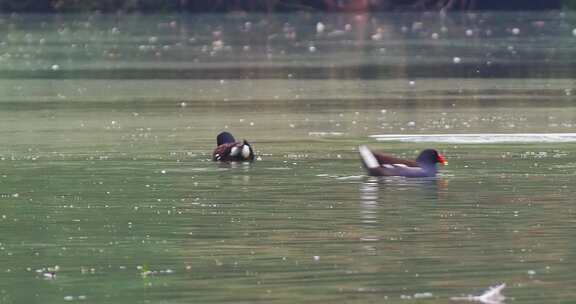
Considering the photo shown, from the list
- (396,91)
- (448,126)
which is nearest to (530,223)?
(448,126)

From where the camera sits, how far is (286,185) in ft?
46.1

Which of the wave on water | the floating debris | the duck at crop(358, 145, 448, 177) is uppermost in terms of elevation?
the floating debris

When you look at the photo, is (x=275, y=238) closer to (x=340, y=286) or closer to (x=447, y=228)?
(x=447, y=228)

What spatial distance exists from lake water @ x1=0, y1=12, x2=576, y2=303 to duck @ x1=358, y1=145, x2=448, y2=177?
0.17 meters

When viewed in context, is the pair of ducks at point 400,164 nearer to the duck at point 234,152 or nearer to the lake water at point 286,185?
the lake water at point 286,185

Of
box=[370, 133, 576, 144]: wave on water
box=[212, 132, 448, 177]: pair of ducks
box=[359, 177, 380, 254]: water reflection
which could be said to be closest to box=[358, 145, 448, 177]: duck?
box=[212, 132, 448, 177]: pair of ducks

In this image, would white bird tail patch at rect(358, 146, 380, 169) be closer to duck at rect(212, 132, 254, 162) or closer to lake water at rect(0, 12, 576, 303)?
lake water at rect(0, 12, 576, 303)

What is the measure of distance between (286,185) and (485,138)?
4.18 m

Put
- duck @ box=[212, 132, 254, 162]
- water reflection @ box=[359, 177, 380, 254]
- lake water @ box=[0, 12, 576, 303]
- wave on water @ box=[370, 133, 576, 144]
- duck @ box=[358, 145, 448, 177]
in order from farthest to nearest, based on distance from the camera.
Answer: wave on water @ box=[370, 133, 576, 144] → duck @ box=[212, 132, 254, 162] → duck @ box=[358, 145, 448, 177] → water reflection @ box=[359, 177, 380, 254] → lake water @ box=[0, 12, 576, 303]

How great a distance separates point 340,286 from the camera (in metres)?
9.30

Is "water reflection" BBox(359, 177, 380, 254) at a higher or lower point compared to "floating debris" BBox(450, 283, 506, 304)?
lower

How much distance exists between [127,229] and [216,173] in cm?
362

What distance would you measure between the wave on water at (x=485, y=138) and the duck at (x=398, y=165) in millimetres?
2796

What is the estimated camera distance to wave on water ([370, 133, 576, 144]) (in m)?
17.6
